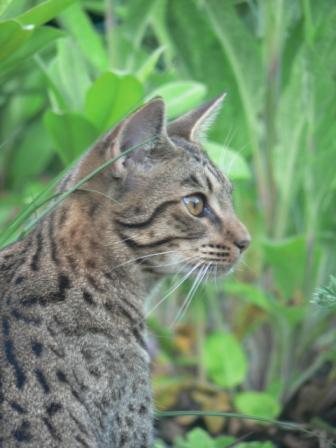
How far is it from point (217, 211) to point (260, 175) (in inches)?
49.7

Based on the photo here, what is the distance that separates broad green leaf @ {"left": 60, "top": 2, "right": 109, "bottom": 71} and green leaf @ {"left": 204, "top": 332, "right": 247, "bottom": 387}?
1.30m

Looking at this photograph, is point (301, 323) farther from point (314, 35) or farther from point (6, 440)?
point (6, 440)

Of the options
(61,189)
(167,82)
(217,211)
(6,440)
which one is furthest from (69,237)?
(167,82)

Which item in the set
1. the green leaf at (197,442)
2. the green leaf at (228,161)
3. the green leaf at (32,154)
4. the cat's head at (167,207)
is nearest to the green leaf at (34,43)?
the cat's head at (167,207)

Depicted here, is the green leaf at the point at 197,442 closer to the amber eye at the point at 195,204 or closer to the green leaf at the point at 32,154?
the amber eye at the point at 195,204

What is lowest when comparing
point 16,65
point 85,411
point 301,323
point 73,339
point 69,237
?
point 301,323

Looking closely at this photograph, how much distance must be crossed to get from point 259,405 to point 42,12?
6.26ft

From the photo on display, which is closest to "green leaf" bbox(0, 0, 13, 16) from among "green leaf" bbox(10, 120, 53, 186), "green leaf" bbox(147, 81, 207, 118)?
"green leaf" bbox(147, 81, 207, 118)

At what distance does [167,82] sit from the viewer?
426cm

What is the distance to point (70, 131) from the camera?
3602 millimetres

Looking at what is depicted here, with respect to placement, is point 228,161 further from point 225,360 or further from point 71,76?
point 225,360

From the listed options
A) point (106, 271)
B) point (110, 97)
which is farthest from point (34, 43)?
point (106, 271)

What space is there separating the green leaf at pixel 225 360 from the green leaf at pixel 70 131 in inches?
43.0

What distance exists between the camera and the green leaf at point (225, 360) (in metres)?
4.09
